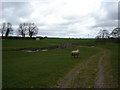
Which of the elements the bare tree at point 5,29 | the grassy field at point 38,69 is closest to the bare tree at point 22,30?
the bare tree at point 5,29

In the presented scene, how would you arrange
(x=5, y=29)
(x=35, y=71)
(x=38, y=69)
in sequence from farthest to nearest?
(x=5, y=29) < (x=38, y=69) < (x=35, y=71)

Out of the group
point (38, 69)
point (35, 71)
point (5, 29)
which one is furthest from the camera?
point (5, 29)

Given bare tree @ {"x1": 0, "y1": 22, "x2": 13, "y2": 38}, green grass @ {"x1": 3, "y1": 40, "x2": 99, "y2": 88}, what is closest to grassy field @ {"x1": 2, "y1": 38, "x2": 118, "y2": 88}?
green grass @ {"x1": 3, "y1": 40, "x2": 99, "y2": 88}

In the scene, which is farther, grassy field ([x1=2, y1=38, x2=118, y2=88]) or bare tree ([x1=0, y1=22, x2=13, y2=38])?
bare tree ([x1=0, y1=22, x2=13, y2=38])

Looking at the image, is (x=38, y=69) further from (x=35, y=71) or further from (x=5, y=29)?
(x=5, y=29)

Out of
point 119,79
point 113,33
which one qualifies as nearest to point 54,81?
point 119,79

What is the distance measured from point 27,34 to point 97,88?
130 metres

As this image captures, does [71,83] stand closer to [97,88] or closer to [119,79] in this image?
[97,88]

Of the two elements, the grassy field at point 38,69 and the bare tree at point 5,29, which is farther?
the bare tree at point 5,29

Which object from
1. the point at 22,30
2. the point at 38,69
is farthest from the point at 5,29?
the point at 38,69

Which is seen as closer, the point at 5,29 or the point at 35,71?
the point at 35,71

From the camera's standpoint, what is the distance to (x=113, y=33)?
4545 inches

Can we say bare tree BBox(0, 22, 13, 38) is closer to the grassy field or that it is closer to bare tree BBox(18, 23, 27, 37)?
bare tree BBox(18, 23, 27, 37)

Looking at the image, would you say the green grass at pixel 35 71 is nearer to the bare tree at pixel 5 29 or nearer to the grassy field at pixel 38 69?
the grassy field at pixel 38 69
